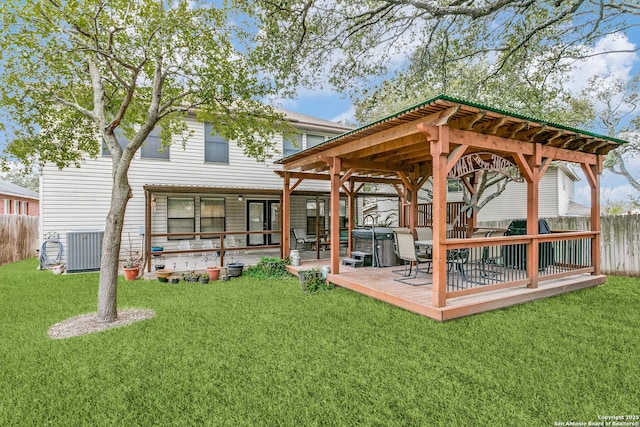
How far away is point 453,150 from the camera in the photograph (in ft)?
16.9

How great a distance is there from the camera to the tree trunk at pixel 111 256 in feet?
15.2

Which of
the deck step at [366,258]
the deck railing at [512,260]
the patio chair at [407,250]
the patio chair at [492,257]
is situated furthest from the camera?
the deck step at [366,258]

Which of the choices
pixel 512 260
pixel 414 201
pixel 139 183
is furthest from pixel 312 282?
pixel 139 183

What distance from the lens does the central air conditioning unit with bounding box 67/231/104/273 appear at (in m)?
8.28

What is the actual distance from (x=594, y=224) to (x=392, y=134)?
549cm

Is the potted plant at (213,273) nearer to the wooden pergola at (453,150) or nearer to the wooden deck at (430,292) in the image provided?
the wooden pergola at (453,150)

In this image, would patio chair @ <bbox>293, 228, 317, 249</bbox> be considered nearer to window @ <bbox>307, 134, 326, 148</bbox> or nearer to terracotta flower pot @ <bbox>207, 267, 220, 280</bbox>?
window @ <bbox>307, 134, 326, 148</bbox>

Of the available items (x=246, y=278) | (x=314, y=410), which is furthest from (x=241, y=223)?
(x=314, y=410)

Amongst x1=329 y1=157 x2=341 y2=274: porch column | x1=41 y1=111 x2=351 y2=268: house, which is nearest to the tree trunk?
x1=41 y1=111 x2=351 y2=268: house

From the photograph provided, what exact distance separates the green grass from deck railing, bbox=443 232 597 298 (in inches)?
27.2

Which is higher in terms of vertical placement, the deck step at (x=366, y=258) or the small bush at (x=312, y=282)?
the deck step at (x=366, y=258)

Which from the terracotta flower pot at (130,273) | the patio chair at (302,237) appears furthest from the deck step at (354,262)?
the terracotta flower pot at (130,273)

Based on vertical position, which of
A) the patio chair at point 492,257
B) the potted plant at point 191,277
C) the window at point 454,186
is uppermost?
the window at point 454,186

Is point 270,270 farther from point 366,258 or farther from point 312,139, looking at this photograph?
point 312,139
